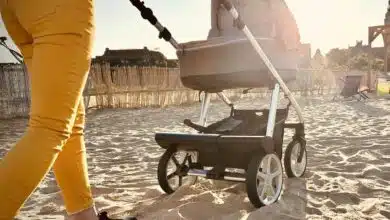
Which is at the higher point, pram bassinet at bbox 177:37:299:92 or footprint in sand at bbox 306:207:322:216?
pram bassinet at bbox 177:37:299:92

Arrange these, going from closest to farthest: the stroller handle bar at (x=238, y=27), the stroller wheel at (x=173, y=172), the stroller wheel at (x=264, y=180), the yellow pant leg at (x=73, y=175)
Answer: the yellow pant leg at (x=73, y=175) < the stroller handle bar at (x=238, y=27) < the stroller wheel at (x=264, y=180) < the stroller wheel at (x=173, y=172)

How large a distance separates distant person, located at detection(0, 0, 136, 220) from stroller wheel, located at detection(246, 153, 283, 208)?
139cm

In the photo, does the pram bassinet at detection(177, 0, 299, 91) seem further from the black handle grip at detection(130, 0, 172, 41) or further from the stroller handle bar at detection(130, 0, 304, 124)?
the black handle grip at detection(130, 0, 172, 41)

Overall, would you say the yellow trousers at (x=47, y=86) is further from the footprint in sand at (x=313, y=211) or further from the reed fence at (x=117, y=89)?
the reed fence at (x=117, y=89)

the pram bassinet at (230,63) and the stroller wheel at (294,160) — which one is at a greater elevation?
the pram bassinet at (230,63)

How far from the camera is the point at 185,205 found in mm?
2492

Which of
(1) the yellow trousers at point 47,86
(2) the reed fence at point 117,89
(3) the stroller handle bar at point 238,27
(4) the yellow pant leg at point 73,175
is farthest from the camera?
(2) the reed fence at point 117,89

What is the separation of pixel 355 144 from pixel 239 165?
8.37 ft

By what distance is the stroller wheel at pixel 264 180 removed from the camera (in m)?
2.31

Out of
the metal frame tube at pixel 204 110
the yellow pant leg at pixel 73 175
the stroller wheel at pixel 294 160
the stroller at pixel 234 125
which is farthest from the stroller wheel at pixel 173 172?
the yellow pant leg at pixel 73 175

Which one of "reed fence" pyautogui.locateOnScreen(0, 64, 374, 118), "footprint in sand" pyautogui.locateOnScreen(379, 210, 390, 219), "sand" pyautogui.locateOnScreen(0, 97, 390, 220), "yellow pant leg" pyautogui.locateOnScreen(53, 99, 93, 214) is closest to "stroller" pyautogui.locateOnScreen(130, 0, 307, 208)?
"sand" pyautogui.locateOnScreen(0, 97, 390, 220)

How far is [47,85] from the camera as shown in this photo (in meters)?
1.14

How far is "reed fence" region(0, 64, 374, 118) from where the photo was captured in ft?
34.8

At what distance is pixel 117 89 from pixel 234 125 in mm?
10074
